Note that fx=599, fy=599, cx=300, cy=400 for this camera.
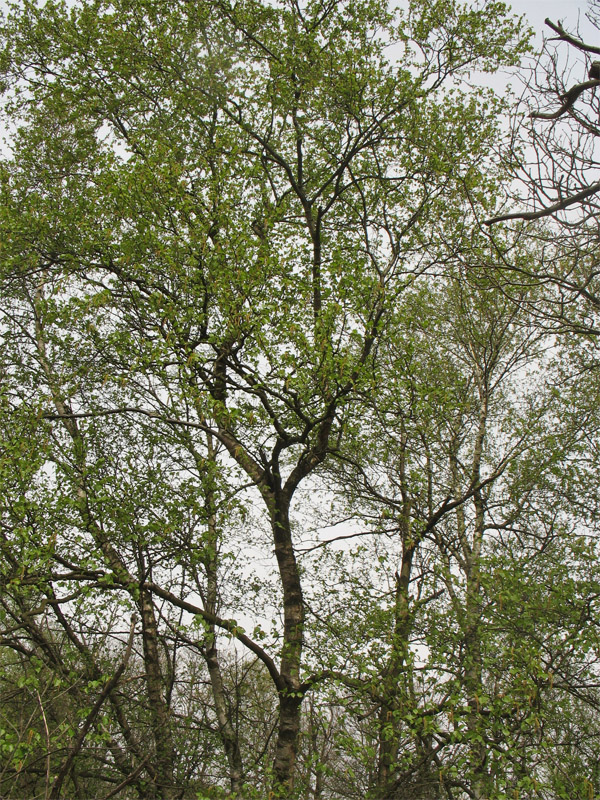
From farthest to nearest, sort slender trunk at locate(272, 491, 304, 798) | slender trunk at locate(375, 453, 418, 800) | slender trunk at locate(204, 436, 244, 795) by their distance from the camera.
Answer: slender trunk at locate(272, 491, 304, 798) → slender trunk at locate(204, 436, 244, 795) → slender trunk at locate(375, 453, 418, 800)

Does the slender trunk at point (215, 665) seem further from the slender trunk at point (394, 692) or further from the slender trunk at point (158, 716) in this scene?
the slender trunk at point (394, 692)

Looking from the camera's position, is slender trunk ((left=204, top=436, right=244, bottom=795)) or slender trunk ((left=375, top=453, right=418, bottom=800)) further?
slender trunk ((left=204, top=436, right=244, bottom=795))

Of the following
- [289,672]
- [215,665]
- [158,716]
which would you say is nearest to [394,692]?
[289,672]

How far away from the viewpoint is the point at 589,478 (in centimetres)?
1223

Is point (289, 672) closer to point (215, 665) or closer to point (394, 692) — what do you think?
point (394, 692)

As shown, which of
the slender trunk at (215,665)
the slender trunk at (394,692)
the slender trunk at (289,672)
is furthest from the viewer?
the slender trunk at (289,672)

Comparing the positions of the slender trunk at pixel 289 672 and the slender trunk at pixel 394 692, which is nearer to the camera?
the slender trunk at pixel 394 692

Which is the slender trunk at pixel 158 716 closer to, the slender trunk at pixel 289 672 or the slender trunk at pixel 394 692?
the slender trunk at pixel 289 672

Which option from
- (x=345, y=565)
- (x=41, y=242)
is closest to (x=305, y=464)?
(x=345, y=565)

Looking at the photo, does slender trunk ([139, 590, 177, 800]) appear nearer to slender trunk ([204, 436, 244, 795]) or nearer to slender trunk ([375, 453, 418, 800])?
slender trunk ([204, 436, 244, 795])

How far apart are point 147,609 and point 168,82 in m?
9.95

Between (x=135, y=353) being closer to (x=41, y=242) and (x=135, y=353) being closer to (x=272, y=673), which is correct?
(x=41, y=242)

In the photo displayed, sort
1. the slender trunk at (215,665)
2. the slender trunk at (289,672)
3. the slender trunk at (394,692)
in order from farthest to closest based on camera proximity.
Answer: the slender trunk at (289,672)
the slender trunk at (215,665)
the slender trunk at (394,692)

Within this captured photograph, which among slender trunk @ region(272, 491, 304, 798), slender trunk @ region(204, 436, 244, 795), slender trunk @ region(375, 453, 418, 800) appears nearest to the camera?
slender trunk @ region(375, 453, 418, 800)
